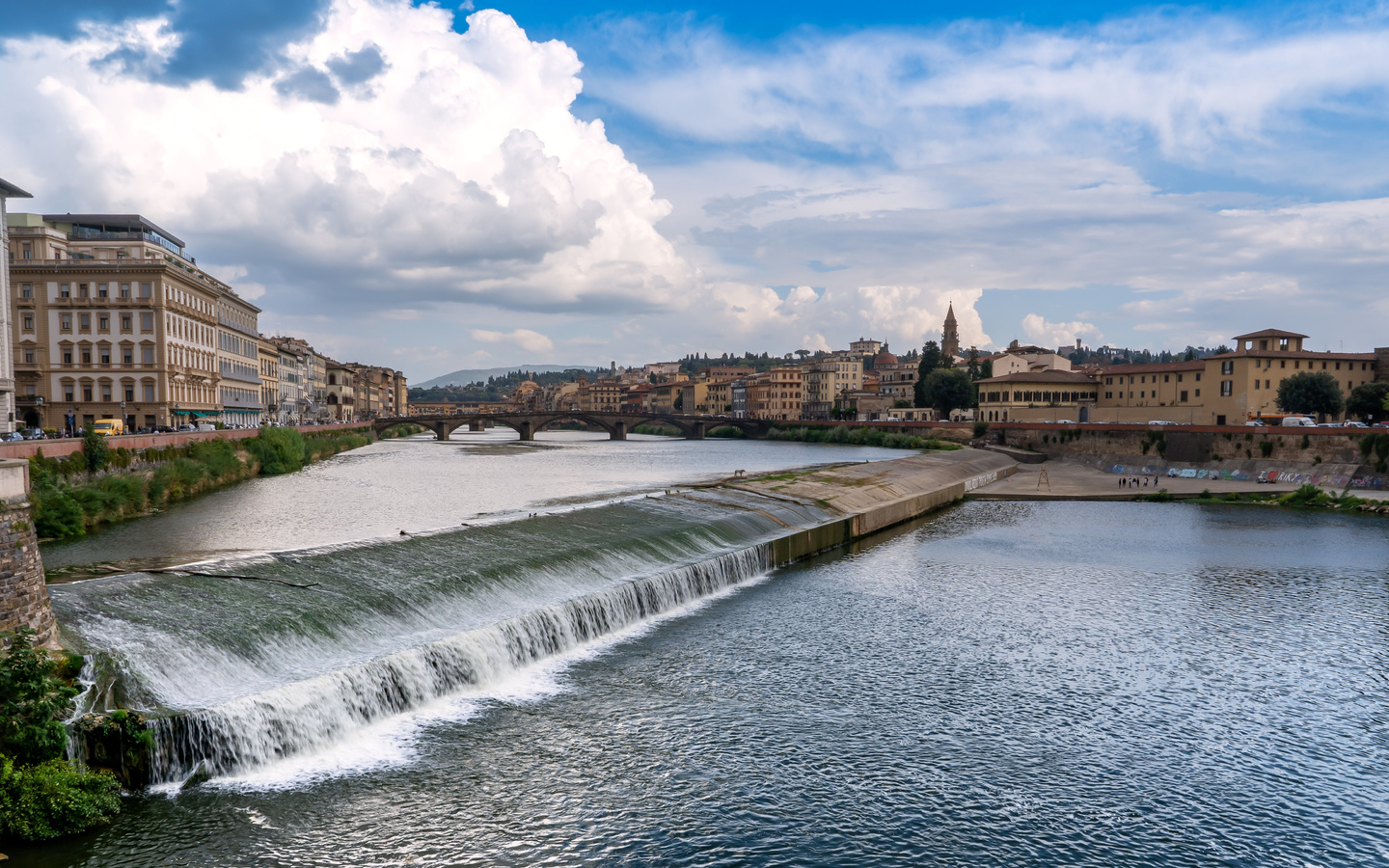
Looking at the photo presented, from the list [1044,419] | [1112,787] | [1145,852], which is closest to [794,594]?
[1112,787]

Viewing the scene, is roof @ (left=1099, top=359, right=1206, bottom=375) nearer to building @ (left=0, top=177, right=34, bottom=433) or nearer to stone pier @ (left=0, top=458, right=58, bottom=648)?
stone pier @ (left=0, top=458, right=58, bottom=648)

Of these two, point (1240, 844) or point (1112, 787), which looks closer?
point (1240, 844)

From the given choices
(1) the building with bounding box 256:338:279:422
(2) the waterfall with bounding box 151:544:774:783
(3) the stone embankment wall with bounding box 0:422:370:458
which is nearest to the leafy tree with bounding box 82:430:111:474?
(3) the stone embankment wall with bounding box 0:422:370:458

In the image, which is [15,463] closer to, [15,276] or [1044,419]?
[15,276]

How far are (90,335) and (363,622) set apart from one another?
61280mm

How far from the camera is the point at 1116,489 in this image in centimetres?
5547

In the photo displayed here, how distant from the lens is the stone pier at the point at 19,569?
11938 millimetres

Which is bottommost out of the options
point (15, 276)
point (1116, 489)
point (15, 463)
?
point (1116, 489)

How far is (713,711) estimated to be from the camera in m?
15.4

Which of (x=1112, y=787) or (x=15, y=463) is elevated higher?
(x=15, y=463)

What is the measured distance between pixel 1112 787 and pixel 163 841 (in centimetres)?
1277

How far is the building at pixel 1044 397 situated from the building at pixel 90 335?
87.2 m

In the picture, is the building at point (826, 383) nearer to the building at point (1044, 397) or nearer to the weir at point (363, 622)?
the building at point (1044, 397)

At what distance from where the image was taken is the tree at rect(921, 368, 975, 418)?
118062mm
